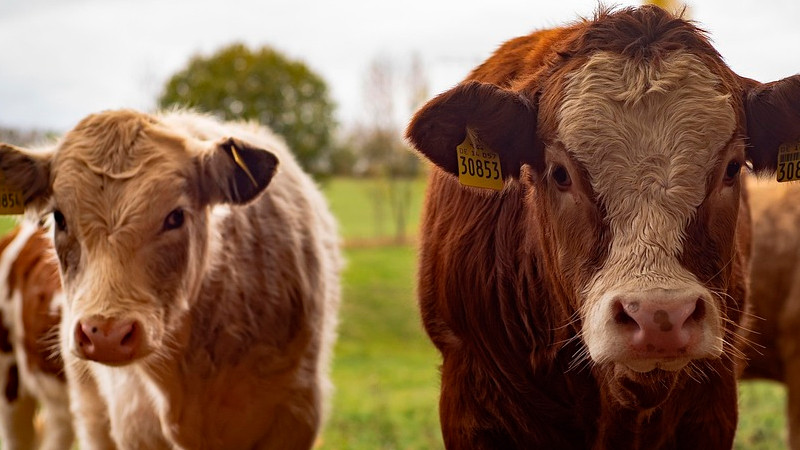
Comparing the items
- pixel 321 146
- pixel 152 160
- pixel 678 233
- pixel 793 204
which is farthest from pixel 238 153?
pixel 321 146

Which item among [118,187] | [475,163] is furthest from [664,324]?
[118,187]

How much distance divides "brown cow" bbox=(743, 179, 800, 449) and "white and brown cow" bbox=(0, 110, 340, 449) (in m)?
3.46

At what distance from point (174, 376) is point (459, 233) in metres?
1.62

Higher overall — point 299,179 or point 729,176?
point 729,176

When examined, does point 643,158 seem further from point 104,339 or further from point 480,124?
point 104,339

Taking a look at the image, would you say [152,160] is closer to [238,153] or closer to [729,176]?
[238,153]

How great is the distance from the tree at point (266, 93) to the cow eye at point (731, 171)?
18.8m

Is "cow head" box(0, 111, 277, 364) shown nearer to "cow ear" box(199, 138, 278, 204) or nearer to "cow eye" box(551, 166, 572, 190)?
"cow ear" box(199, 138, 278, 204)

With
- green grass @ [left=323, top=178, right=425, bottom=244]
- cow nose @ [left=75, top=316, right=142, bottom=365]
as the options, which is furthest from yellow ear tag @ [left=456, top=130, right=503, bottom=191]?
green grass @ [left=323, top=178, right=425, bottom=244]

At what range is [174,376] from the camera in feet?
15.6

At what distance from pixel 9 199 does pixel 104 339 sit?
0.98 metres

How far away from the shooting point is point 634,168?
10.5 feet

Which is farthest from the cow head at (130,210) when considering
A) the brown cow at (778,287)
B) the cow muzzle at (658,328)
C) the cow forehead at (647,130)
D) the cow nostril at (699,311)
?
the brown cow at (778,287)

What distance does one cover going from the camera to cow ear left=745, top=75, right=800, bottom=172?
3492 millimetres
